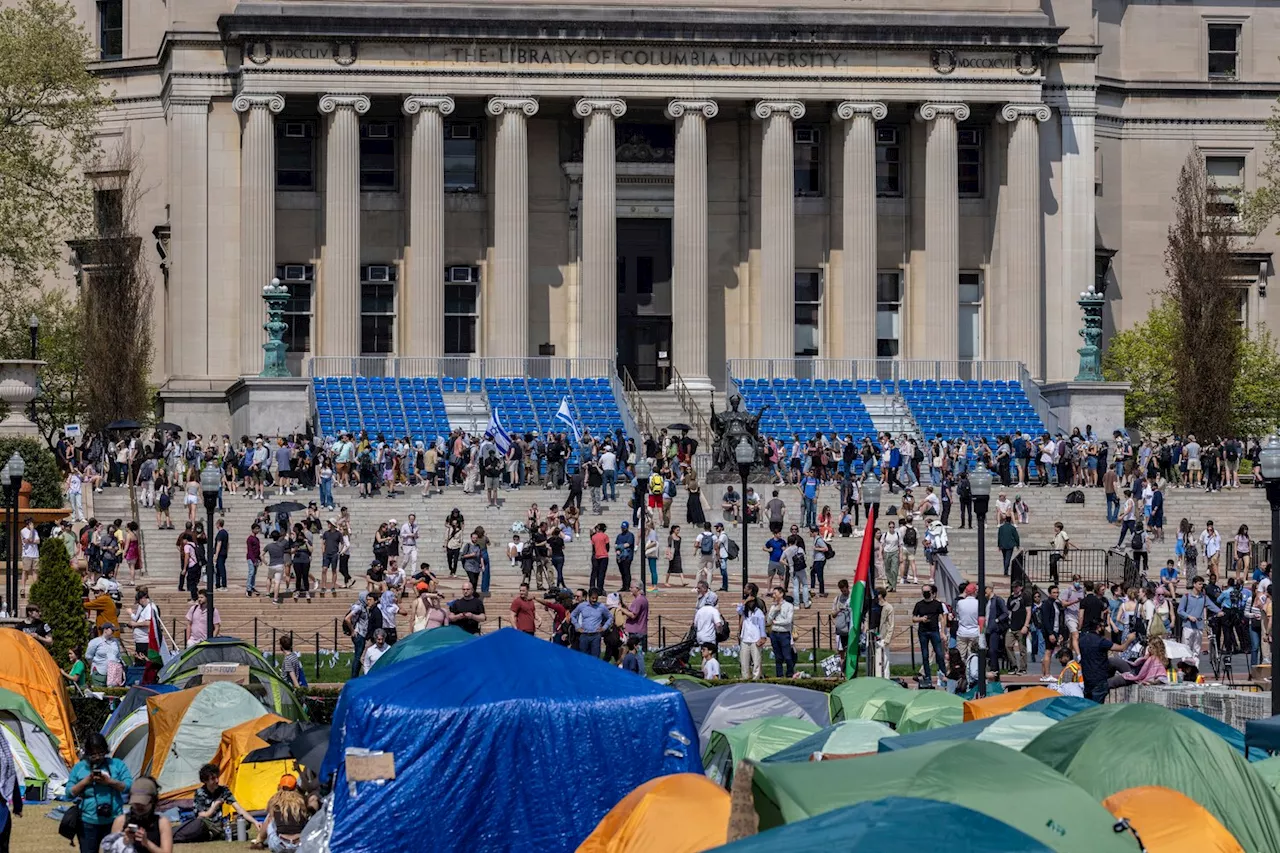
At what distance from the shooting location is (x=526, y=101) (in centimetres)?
7056

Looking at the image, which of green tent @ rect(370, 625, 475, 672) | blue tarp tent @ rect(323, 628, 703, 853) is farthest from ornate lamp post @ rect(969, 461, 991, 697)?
blue tarp tent @ rect(323, 628, 703, 853)

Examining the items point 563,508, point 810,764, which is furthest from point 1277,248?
point 810,764

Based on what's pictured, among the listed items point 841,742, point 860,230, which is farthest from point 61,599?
point 860,230

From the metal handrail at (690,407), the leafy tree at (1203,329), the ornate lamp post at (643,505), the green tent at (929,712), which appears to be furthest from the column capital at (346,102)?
the green tent at (929,712)

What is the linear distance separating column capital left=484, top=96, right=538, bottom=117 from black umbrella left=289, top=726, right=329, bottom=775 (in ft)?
148

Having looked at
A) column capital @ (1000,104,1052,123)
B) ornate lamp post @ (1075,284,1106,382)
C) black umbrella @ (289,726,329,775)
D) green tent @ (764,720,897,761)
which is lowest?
black umbrella @ (289,726,329,775)

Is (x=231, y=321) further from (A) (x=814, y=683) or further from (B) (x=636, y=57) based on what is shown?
(A) (x=814, y=683)

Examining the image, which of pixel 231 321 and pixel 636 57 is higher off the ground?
pixel 636 57

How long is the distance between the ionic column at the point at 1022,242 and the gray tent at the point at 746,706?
43.7m

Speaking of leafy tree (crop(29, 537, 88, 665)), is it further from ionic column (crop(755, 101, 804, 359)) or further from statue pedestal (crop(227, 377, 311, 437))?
ionic column (crop(755, 101, 804, 359))

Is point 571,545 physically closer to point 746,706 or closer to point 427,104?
point 427,104

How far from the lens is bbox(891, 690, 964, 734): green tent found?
87.0 ft

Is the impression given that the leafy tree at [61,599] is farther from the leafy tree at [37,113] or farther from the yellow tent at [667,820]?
the leafy tree at [37,113]

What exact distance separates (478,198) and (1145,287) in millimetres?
21457
